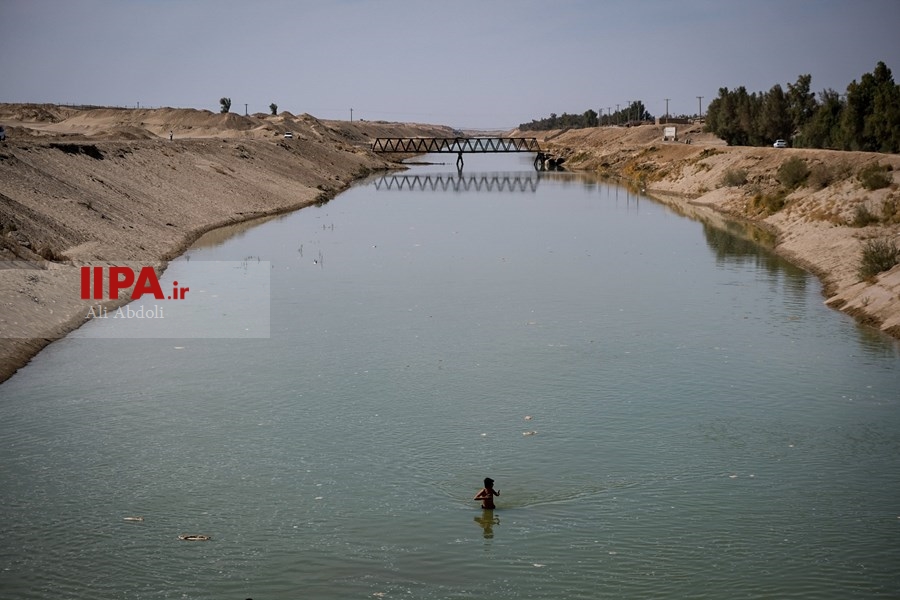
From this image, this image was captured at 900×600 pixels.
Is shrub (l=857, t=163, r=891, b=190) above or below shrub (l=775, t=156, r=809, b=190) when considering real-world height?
below

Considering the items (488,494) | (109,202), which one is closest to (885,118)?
(109,202)

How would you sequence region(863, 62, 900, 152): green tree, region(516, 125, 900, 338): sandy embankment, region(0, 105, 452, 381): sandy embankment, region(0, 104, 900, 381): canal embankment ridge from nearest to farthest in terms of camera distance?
region(0, 105, 452, 381): sandy embankment
region(0, 104, 900, 381): canal embankment ridge
region(516, 125, 900, 338): sandy embankment
region(863, 62, 900, 152): green tree

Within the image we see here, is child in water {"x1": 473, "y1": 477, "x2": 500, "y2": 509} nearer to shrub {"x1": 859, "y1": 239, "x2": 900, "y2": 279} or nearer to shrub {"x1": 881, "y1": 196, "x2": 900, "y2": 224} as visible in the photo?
shrub {"x1": 859, "y1": 239, "x2": 900, "y2": 279}

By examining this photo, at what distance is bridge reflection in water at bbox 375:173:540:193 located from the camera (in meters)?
94.4

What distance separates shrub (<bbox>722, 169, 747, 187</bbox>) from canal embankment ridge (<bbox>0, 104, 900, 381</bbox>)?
10 cm

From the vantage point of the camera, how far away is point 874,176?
4900 cm

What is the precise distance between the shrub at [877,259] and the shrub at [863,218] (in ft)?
29.6

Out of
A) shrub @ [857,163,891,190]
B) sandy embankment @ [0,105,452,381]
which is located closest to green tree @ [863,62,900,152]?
shrub @ [857,163,891,190]

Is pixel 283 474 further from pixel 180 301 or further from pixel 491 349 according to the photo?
pixel 180 301

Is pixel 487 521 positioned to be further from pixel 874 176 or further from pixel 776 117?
pixel 776 117

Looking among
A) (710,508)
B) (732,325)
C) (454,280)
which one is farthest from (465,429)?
(454,280)

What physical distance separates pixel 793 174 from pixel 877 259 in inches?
1118

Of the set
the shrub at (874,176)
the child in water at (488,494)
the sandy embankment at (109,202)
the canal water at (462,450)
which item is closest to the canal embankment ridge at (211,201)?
the sandy embankment at (109,202)

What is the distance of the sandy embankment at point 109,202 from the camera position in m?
29.9
